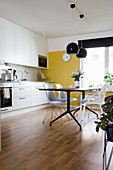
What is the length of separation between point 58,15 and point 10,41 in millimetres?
1448

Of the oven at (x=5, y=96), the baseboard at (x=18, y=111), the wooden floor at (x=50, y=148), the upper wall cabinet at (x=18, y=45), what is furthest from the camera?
the upper wall cabinet at (x=18, y=45)

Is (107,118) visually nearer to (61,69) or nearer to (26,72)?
(26,72)

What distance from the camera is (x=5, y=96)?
165 inches

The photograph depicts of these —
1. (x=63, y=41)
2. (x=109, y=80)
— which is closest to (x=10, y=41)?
(x=63, y=41)

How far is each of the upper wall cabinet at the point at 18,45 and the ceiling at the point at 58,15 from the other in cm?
19

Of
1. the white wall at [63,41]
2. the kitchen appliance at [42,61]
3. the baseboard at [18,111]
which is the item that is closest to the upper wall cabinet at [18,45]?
the kitchen appliance at [42,61]

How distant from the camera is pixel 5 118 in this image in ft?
13.8

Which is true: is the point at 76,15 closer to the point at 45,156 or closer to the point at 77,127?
the point at 77,127

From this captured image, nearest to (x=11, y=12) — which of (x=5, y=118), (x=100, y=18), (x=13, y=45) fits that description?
(x=13, y=45)

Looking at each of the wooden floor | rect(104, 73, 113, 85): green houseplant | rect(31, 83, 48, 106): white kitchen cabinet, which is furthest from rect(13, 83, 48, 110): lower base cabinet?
rect(104, 73, 113, 85): green houseplant

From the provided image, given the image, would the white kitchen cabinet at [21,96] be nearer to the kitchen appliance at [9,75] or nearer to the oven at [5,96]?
the oven at [5,96]

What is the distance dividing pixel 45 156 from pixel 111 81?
13.4 feet

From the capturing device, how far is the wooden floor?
183 centimetres

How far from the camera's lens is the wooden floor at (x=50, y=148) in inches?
72.1
